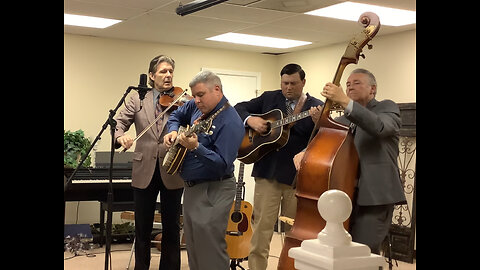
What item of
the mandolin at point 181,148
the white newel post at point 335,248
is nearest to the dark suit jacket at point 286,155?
the mandolin at point 181,148

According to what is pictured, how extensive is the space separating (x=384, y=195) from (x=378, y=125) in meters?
0.34

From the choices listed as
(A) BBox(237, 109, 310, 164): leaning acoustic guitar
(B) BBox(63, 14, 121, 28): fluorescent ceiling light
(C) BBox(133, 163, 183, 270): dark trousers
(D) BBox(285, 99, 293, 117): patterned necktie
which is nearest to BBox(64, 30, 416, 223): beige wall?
(B) BBox(63, 14, 121, 28): fluorescent ceiling light

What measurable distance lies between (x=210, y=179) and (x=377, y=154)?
914mm

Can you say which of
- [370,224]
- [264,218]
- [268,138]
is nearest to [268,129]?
[268,138]

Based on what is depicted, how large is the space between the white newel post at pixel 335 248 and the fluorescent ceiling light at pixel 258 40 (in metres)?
6.14

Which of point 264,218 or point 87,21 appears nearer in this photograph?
point 264,218

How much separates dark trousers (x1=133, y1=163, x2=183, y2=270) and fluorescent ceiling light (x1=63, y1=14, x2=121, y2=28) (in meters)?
2.72

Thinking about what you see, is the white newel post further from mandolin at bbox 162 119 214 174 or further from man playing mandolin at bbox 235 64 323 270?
man playing mandolin at bbox 235 64 323 270

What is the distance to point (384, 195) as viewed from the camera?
290 cm

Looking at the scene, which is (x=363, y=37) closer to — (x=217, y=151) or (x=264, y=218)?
(x=217, y=151)

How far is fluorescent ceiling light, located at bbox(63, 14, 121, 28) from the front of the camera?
20.0ft

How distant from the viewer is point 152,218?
157 inches
